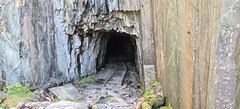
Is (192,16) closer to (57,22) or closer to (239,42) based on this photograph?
(239,42)

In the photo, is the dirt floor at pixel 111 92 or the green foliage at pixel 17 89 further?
the green foliage at pixel 17 89

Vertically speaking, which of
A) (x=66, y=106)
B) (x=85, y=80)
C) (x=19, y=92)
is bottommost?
(x=85, y=80)

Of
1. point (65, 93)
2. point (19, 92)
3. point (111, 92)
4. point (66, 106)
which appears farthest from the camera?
point (111, 92)

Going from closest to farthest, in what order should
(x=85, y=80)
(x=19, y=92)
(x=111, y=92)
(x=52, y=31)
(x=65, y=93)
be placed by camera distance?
(x=19, y=92) < (x=65, y=93) < (x=111, y=92) < (x=52, y=31) < (x=85, y=80)

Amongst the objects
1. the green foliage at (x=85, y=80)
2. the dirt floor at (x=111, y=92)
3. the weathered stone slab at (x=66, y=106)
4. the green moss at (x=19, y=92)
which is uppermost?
the weathered stone slab at (x=66, y=106)

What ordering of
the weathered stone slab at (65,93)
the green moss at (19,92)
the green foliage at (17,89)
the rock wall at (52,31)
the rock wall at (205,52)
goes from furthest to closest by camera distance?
the rock wall at (52,31) < the weathered stone slab at (65,93) < the green foliage at (17,89) < the green moss at (19,92) < the rock wall at (205,52)

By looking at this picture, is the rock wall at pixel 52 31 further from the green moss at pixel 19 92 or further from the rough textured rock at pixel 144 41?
the green moss at pixel 19 92

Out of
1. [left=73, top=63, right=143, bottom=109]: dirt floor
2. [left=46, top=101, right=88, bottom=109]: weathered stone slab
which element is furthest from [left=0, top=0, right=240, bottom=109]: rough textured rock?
[left=46, top=101, right=88, bottom=109]: weathered stone slab

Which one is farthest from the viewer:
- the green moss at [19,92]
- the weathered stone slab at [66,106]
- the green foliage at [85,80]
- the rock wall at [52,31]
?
the green foliage at [85,80]

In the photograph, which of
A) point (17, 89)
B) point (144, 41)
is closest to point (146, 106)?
point (144, 41)

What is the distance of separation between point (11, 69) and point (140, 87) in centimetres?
683

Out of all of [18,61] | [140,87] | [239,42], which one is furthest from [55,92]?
[239,42]

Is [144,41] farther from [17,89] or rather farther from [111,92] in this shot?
[17,89]

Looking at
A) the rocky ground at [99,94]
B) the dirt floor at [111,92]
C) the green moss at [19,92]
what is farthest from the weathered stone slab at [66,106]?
the green moss at [19,92]
